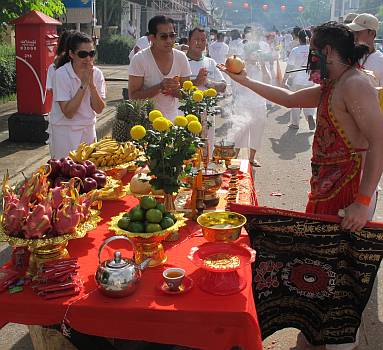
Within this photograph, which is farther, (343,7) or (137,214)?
(343,7)

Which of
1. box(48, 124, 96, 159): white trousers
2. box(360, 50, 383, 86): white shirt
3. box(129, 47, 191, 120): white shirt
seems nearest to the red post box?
box(129, 47, 191, 120): white shirt

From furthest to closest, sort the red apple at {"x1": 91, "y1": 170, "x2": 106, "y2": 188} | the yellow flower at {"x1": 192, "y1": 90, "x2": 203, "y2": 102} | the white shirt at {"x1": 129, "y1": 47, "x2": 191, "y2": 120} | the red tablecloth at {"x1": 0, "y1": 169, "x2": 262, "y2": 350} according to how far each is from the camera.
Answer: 1. the white shirt at {"x1": 129, "y1": 47, "x2": 191, "y2": 120}
2. the yellow flower at {"x1": 192, "y1": 90, "x2": 203, "y2": 102}
3. the red apple at {"x1": 91, "y1": 170, "x2": 106, "y2": 188}
4. the red tablecloth at {"x1": 0, "y1": 169, "x2": 262, "y2": 350}

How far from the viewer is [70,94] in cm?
407

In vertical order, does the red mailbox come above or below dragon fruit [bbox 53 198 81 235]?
above

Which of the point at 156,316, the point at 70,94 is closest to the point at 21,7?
the point at 70,94

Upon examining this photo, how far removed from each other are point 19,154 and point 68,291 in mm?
5703

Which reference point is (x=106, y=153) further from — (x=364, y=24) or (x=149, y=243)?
(x=364, y=24)

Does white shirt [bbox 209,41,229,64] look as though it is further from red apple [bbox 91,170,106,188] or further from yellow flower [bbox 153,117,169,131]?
yellow flower [bbox 153,117,169,131]

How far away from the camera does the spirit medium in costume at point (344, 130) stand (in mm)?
2541

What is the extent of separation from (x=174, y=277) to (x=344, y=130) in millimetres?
1261

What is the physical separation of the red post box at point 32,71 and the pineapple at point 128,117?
4.00 m

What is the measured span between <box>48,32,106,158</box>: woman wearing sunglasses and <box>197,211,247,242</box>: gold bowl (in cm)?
204

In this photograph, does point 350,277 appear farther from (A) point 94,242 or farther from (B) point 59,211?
(B) point 59,211

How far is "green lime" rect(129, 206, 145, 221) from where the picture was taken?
2.27 metres
